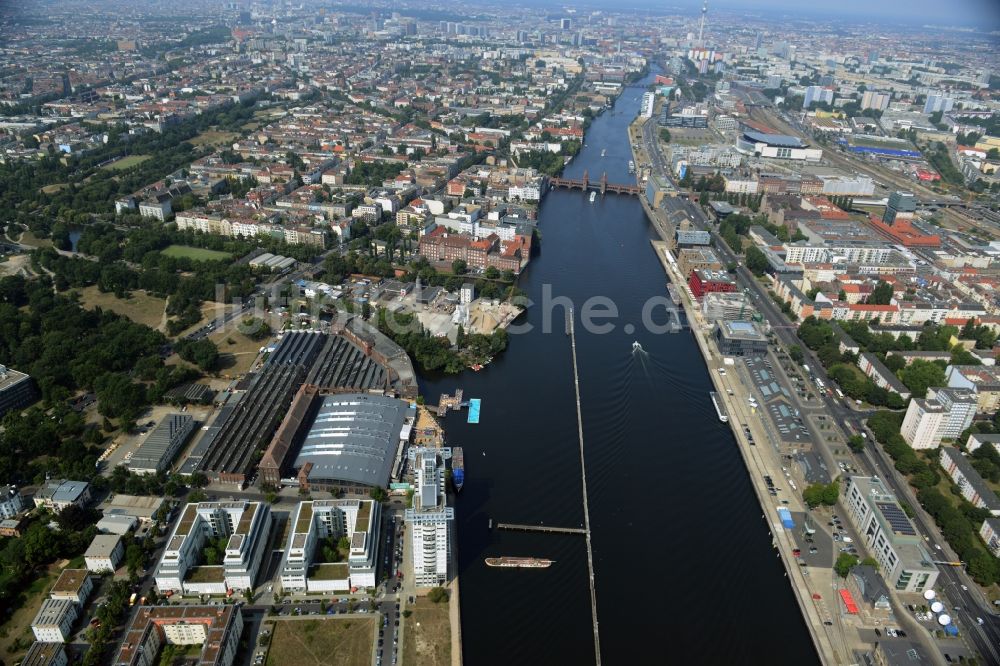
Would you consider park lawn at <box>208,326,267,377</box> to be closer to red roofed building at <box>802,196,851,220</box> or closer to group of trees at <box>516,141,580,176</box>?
group of trees at <box>516,141,580,176</box>

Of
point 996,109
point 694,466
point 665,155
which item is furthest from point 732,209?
point 996,109

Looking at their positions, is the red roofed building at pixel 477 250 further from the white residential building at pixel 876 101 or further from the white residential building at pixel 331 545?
the white residential building at pixel 876 101

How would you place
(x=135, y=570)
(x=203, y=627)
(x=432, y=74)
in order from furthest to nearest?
1. (x=432, y=74)
2. (x=135, y=570)
3. (x=203, y=627)

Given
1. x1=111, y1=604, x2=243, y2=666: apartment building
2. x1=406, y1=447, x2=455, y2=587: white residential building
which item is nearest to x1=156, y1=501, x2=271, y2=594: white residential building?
x1=111, y1=604, x2=243, y2=666: apartment building

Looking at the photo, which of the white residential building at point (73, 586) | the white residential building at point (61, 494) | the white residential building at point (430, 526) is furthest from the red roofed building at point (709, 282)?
the white residential building at point (73, 586)

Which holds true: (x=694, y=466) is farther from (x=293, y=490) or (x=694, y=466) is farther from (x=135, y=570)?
(x=135, y=570)

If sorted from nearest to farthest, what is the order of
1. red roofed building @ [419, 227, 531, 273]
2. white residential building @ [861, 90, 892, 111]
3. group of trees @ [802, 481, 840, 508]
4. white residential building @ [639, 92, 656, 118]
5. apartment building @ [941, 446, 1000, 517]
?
group of trees @ [802, 481, 840, 508] < apartment building @ [941, 446, 1000, 517] < red roofed building @ [419, 227, 531, 273] < white residential building @ [639, 92, 656, 118] < white residential building @ [861, 90, 892, 111]
